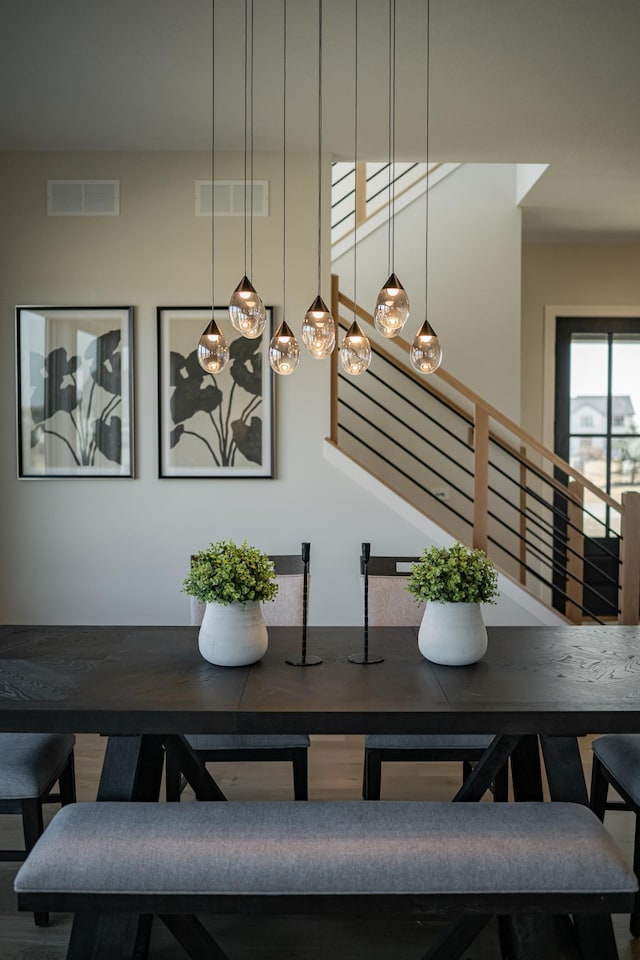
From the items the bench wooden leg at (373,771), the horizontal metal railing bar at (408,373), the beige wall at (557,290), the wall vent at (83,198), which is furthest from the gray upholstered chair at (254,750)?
the beige wall at (557,290)

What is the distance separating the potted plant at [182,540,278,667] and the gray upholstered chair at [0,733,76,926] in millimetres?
545

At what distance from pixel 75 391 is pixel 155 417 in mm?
504

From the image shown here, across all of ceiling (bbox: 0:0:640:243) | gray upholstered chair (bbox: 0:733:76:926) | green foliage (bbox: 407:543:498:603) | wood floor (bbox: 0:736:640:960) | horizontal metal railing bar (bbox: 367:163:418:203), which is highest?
horizontal metal railing bar (bbox: 367:163:418:203)

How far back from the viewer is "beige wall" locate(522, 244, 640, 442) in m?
6.15

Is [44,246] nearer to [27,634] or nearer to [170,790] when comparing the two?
[27,634]

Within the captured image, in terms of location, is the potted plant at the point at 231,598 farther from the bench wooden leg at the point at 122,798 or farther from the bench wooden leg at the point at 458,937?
the bench wooden leg at the point at 458,937

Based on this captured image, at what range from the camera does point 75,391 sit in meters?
4.44

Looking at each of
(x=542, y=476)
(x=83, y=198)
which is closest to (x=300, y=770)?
(x=542, y=476)

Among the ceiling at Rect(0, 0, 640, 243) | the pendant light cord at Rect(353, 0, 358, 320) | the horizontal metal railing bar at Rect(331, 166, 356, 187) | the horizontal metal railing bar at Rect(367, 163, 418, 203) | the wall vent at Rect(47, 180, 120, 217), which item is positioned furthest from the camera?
the horizontal metal railing bar at Rect(331, 166, 356, 187)

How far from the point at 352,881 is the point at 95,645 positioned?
129cm

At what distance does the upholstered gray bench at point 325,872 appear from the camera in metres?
1.48

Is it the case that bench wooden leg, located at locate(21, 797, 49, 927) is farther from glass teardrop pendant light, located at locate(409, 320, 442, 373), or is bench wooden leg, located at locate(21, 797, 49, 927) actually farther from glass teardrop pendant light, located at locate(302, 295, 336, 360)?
glass teardrop pendant light, located at locate(409, 320, 442, 373)

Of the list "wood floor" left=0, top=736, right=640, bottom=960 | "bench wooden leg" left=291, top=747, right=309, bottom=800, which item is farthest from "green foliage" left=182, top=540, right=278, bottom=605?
"wood floor" left=0, top=736, right=640, bottom=960

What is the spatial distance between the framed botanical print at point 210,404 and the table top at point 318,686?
6.35ft
